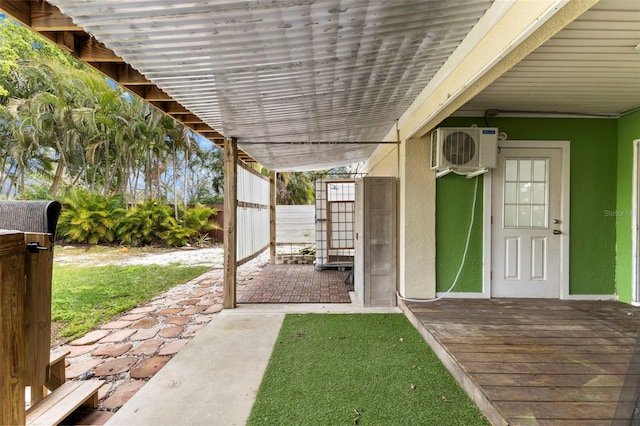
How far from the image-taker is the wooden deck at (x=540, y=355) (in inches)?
70.2

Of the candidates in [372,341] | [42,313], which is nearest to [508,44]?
[372,341]

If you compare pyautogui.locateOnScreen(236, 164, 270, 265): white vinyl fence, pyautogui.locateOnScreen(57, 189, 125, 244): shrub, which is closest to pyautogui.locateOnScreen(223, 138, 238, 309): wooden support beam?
pyautogui.locateOnScreen(236, 164, 270, 265): white vinyl fence

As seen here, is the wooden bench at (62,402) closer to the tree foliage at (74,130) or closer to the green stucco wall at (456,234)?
the green stucco wall at (456,234)

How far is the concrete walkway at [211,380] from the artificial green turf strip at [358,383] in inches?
5.2

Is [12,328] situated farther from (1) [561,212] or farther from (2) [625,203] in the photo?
(2) [625,203]

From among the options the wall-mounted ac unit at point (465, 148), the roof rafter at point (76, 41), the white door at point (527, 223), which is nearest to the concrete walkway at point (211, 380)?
the roof rafter at point (76, 41)

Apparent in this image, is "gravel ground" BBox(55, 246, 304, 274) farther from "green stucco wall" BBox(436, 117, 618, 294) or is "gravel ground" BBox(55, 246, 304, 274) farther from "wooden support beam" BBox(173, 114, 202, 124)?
"green stucco wall" BBox(436, 117, 618, 294)

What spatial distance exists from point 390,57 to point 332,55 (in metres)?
0.46

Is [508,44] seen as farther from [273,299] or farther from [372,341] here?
[273,299]

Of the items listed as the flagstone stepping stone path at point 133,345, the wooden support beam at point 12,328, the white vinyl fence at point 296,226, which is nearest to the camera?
the wooden support beam at point 12,328

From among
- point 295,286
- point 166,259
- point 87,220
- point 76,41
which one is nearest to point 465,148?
point 295,286

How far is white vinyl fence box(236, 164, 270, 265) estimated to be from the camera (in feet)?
18.0

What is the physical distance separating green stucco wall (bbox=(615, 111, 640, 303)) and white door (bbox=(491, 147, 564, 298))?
691mm

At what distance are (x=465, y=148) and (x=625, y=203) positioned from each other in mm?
2199
